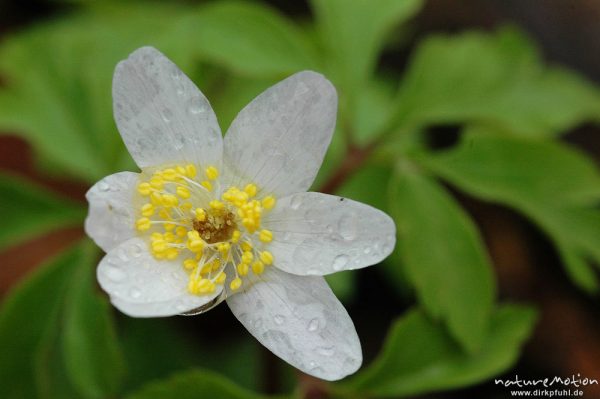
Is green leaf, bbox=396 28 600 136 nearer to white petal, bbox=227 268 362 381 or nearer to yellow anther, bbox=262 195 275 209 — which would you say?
yellow anther, bbox=262 195 275 209

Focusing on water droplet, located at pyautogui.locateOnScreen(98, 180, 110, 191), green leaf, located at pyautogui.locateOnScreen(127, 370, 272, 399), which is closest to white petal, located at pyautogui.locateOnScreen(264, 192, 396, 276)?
water droplet, located at pyautogui.locateOnScreen(98, 180, 110, 191)

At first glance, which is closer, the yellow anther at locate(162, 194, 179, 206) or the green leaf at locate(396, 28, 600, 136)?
the yellow anther at locate(162, 194, 179, 206)

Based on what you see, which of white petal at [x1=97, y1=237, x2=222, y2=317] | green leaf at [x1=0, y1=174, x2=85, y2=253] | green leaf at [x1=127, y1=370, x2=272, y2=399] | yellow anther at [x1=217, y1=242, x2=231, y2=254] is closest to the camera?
white petal at [x1=97, y1=237, x2=222, y2=317]

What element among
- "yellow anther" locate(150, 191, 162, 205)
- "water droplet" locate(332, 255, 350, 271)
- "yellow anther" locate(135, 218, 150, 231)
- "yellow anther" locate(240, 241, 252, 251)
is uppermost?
"yellow anther" locate(150, 191, 162, 205)

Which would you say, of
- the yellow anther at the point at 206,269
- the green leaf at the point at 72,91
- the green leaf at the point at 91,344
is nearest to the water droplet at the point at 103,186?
the yellow anther at the point at 206,269

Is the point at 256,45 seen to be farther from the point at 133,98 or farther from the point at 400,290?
the point at 400,290

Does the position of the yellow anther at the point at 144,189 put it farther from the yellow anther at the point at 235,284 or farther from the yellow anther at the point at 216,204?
the yellow anther at the point at 235,284
